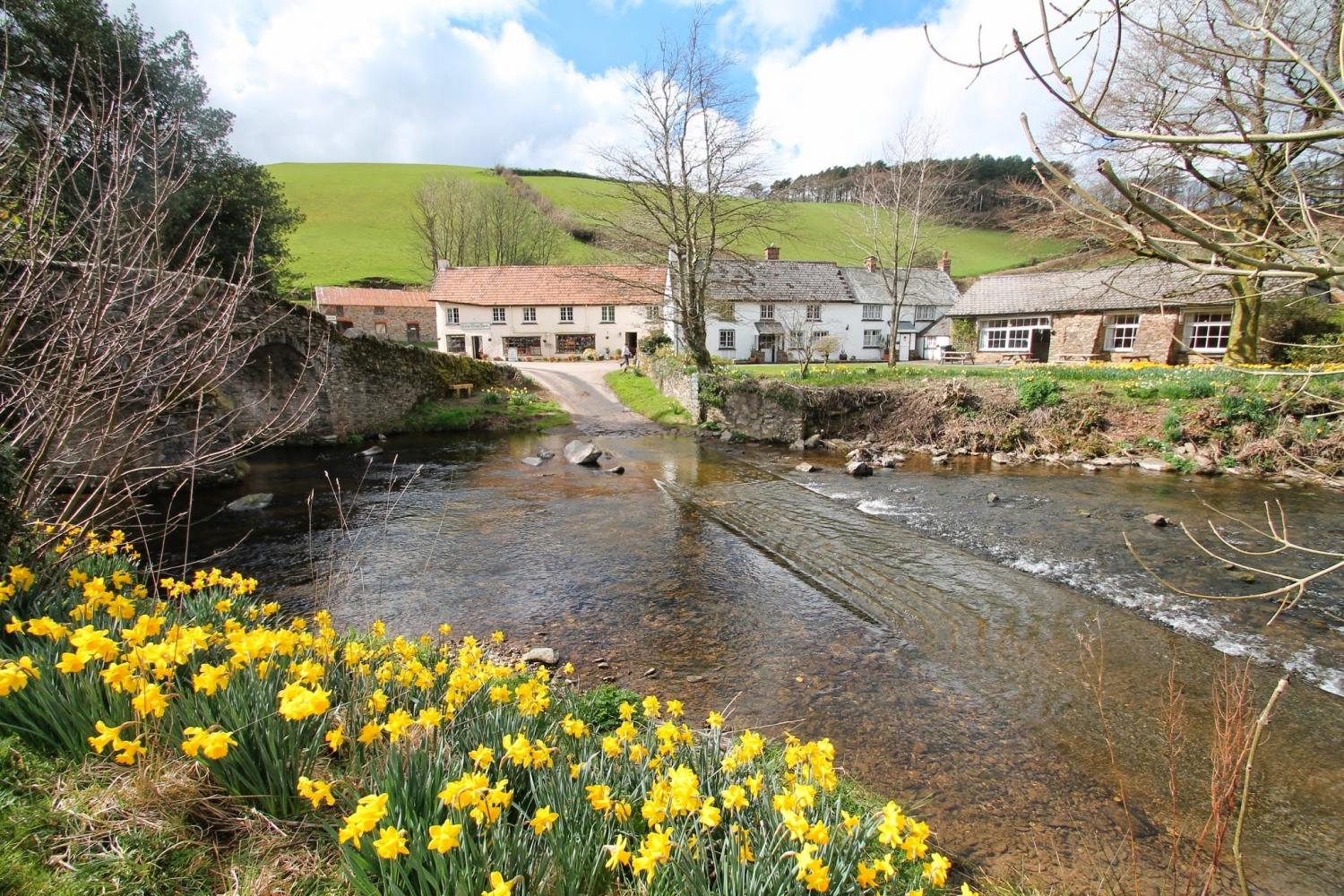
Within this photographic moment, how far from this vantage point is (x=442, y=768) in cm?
316

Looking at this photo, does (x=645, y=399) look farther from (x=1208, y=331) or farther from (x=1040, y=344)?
(x=1208, y=331)

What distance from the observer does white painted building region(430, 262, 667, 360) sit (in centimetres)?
5209

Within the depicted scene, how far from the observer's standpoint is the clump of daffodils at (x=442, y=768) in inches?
105

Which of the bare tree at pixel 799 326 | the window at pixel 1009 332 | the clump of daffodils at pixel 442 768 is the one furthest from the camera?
the bare tree at pixel 799 326

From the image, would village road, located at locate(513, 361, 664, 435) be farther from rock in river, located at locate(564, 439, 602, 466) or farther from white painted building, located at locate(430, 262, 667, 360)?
white painted building, located at locate(430, 262, 667, 360)

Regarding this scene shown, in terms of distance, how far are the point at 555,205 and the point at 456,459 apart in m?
66.5

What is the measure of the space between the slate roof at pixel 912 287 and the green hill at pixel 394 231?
21.0 ft

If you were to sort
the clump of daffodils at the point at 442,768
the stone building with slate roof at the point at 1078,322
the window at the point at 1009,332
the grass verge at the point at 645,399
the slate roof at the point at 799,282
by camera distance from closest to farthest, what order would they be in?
the clump of daffodils at the point at 442,768 → the grass verge at the point at 645,399 → the stone building with slate roof at the point at 1078,322 → the window at the point at 1009,332 → the slate roof at the point at 799,282

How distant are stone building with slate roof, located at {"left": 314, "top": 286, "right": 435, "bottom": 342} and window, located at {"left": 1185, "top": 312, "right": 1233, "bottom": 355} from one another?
52529mm

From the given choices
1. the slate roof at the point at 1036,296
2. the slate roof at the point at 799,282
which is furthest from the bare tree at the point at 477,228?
the slate roof at the point at 1036,296

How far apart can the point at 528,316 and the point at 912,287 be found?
31.8 meters

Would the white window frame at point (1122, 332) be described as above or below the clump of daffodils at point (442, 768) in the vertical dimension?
above

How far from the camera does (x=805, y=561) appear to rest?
1028cm

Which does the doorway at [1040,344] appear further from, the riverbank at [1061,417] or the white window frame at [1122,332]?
the riverbank at [1061,417]
